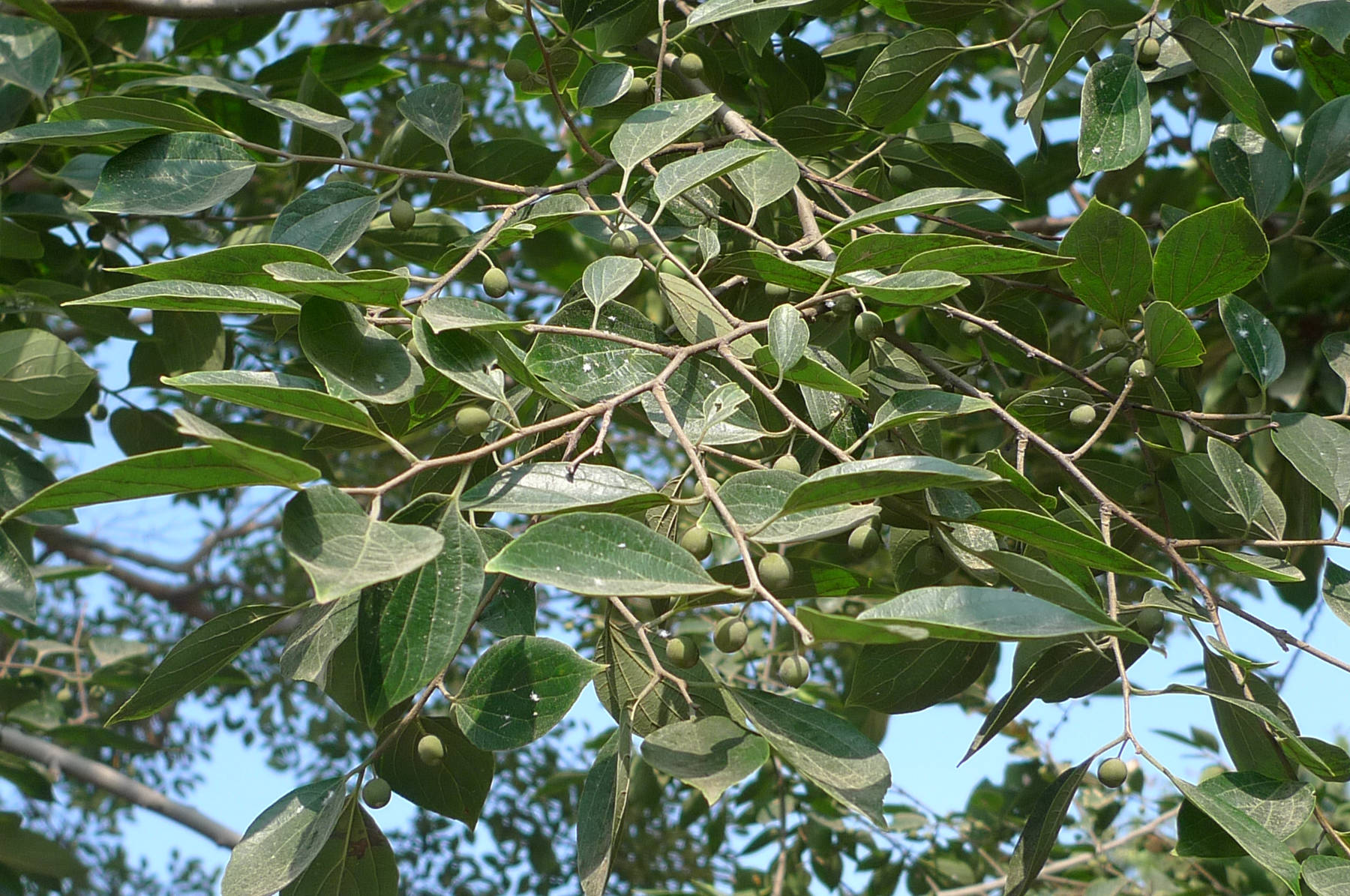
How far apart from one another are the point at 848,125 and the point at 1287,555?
26.3 inches

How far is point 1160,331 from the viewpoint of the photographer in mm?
900

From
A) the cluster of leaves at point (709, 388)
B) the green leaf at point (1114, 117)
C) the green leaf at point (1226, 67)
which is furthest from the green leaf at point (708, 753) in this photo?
the green leaf at point (1226, 67)

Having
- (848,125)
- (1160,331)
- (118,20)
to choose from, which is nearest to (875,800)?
(1160,331)

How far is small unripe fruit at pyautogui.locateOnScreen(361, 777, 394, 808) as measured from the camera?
0.84m

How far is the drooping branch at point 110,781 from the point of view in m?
2.20

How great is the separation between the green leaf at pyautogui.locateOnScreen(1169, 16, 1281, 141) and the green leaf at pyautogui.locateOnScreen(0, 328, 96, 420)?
3.95ft

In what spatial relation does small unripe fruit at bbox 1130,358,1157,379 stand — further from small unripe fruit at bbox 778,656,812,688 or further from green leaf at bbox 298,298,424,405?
green leaf at bbox 298,298,424,405

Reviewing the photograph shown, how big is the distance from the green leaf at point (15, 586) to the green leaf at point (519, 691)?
1.86 ft

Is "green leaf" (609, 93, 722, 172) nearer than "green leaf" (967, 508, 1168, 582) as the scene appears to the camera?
No

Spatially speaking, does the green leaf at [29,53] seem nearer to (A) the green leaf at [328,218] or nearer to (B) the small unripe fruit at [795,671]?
(A) the green leaf at [328,218]

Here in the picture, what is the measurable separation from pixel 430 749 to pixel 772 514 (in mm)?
372

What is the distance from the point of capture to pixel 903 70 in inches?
49.7

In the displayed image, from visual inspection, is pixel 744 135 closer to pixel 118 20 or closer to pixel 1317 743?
pixel 1317 743

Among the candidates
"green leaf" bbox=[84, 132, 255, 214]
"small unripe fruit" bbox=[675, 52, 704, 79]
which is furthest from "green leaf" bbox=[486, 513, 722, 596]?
"small unripe fruit" bbox=[675, 52, 704, 79]
